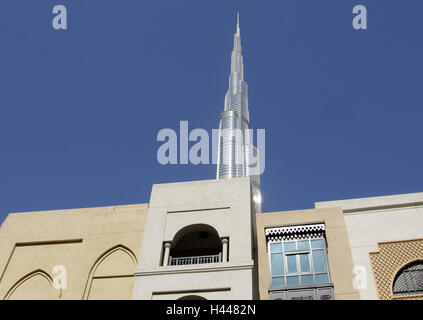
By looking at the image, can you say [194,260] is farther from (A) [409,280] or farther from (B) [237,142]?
(B) [237,142]

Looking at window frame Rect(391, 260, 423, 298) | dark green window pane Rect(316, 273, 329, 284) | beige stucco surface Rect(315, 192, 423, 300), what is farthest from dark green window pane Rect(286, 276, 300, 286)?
window frame Rect(391, 260, 423, 298)

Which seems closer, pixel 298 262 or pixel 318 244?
pixel 298 262

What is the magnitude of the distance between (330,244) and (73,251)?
36.9 ft

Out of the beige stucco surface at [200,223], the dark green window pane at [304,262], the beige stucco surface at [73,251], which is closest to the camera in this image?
the beige stucco surface at [200,223]

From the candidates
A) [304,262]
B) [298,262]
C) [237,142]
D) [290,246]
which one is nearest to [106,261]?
[290,246]

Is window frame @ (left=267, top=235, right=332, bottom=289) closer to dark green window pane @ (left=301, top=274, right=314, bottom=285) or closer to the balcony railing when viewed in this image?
dark green window pane @ (left=301, top=274, right=314, bottom=285)

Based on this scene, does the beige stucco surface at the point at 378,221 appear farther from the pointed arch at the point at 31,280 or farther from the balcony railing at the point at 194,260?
the pointed arch at the point at 31,280

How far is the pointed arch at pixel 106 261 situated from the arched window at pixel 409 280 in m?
10.6

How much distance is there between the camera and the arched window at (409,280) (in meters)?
17.3

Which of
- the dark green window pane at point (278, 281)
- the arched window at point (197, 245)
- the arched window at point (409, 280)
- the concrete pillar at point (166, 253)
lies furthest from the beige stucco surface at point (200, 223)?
the arched window at point (409, 280)

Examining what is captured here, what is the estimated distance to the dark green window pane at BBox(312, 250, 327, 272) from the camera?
17875mm

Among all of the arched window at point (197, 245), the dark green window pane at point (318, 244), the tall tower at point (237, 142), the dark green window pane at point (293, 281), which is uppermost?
the tall tower at point (237, 142)

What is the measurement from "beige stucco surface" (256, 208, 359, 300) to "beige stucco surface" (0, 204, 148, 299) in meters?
5.35

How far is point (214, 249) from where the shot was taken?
20.3 metres
